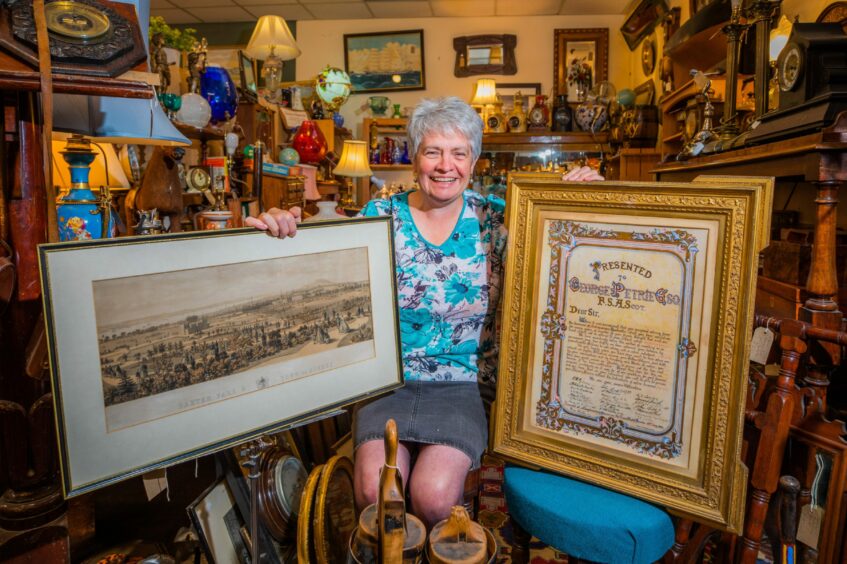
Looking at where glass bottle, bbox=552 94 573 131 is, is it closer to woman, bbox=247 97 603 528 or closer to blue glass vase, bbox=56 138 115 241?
woman, bbox=247 97 603 528

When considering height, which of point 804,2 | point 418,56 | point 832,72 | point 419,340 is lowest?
point 419,340

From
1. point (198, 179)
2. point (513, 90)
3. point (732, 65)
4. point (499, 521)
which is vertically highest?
point (513, 90)

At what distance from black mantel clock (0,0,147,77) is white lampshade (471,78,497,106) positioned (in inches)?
171

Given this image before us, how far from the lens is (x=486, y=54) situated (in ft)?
17.7

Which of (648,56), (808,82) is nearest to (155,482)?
(808,82)

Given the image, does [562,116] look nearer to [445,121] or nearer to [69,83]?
[445,121]

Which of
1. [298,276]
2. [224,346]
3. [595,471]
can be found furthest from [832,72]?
[224,346]

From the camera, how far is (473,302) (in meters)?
1.51

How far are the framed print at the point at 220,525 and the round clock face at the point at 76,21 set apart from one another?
0.94 meters

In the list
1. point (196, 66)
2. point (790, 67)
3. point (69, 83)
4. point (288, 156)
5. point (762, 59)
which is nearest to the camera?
point (69, 83)

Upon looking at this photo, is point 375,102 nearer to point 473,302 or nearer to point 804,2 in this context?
point 804,2

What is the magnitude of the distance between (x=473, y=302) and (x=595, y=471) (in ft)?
1.82

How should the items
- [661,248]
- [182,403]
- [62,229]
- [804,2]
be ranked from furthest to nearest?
[804,2], [62,229], [661,248], [182,403]

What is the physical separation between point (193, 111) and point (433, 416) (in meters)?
1.73
